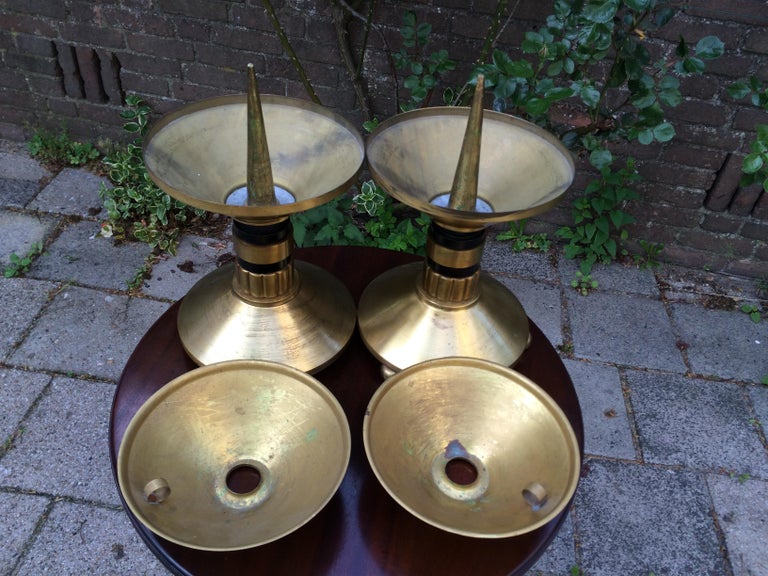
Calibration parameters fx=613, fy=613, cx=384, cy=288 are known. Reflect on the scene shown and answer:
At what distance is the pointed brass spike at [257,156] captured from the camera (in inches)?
38.1

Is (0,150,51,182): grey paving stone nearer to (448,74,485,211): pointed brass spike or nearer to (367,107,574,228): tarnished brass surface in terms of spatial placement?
(367,107,574,228): tarnished brass surface


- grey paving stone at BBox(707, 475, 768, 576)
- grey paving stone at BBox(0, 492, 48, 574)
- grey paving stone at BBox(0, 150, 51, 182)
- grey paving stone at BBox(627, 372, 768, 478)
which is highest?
grey paving stone at BBox(0, 150, 51, 182)

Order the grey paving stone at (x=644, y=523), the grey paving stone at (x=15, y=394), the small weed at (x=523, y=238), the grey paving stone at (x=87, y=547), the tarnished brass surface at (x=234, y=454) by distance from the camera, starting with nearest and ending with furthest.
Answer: the tarnished brass surface at (x=234, y=454) → the grey paving stone at (x=87, y=547) → the grey paving stone at (x=644, y=523) → the grey paving stone at (x=15, y=394) → the small weed at (x=523, y=238)

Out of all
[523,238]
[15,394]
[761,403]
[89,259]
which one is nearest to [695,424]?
[761,403]

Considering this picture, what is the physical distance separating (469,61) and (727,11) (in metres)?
0.88

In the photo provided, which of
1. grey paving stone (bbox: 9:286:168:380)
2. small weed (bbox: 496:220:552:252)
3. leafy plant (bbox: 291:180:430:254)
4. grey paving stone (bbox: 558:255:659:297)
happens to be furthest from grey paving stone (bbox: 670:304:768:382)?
grey paving stone (bbox: 9:286:168:380)

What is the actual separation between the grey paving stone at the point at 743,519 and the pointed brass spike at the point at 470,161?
1429mm

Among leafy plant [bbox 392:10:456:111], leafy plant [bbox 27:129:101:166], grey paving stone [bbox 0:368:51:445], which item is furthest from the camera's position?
leafy plant [bbox 27:129:101:166]

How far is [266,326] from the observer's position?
46.1 inches

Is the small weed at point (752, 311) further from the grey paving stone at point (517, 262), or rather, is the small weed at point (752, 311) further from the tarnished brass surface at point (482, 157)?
the tarnished brass surface at point (482, 157)

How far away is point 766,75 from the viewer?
217cm

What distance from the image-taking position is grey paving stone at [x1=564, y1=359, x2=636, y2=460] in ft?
6.62

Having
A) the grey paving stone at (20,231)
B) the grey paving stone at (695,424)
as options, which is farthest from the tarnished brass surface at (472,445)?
the grey paving stone at (20,231)

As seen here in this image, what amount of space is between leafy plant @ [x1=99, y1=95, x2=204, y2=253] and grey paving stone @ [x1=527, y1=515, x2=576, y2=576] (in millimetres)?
1857
